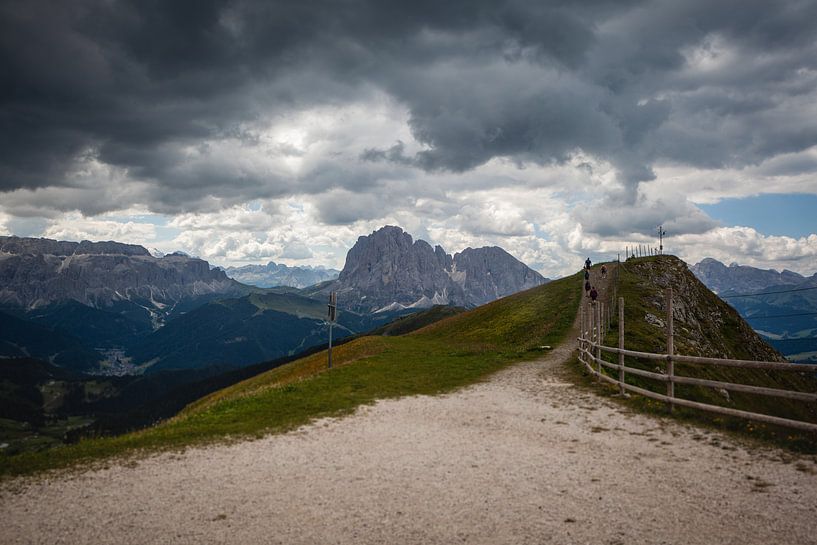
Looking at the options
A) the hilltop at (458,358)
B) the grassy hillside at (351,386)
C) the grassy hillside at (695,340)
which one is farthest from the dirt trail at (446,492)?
the grassy hillside at (695,340)

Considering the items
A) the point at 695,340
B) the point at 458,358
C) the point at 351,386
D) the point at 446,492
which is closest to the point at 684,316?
the point at 695,340

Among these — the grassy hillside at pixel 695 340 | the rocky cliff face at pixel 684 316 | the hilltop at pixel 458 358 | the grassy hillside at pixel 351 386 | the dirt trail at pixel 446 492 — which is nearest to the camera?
the dirt trail at pixel 446 492

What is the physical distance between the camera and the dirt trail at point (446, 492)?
908 cm

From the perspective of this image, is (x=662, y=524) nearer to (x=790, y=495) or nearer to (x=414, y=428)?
(x=790, y=495)

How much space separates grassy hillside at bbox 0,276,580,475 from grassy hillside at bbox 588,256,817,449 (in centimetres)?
781

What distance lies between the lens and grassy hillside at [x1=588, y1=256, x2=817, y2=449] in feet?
109

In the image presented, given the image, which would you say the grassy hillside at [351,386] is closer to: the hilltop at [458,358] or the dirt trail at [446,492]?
the hilltop at [458,358]

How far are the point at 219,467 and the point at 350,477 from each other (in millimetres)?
4065

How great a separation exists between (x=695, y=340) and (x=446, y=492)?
171 ft

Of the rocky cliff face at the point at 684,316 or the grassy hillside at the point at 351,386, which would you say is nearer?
the grassy hillside at the point at 351,386

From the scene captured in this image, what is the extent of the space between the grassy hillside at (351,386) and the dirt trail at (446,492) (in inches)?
87.3

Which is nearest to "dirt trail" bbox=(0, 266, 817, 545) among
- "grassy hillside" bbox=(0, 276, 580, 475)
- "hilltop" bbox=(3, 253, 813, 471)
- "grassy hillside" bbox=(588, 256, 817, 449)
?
"grassy hillside" bbox=(0, 276, 580, 475)

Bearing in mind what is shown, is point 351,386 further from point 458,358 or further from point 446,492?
point 446,492

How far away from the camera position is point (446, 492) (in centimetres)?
1102
